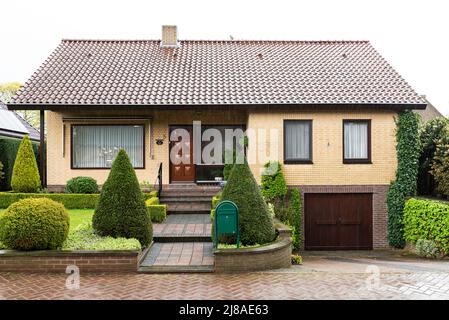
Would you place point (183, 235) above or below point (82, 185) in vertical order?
below

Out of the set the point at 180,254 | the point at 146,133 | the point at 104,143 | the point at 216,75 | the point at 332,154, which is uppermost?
the point at 216,75

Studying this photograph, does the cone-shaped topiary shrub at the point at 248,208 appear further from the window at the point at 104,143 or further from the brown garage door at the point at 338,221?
the window at the point at 104,143

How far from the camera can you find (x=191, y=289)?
7.24 meters

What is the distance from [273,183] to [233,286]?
25.5ft

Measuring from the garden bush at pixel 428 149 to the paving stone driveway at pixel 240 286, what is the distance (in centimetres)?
957

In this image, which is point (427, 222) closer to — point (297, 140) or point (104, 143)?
point (297, 140)

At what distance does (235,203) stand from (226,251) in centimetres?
127

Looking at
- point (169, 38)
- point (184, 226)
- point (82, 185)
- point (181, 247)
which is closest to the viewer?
point (181, 247)

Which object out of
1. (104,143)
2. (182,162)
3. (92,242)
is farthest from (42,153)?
(92,242)

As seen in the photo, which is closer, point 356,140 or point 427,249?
point 427,249

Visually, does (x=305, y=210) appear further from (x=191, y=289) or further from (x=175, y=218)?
(x=191, y=289)

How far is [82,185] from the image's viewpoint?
15.1 meters

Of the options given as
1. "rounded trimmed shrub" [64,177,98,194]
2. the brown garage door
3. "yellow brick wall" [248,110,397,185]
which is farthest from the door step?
the brown garage door
